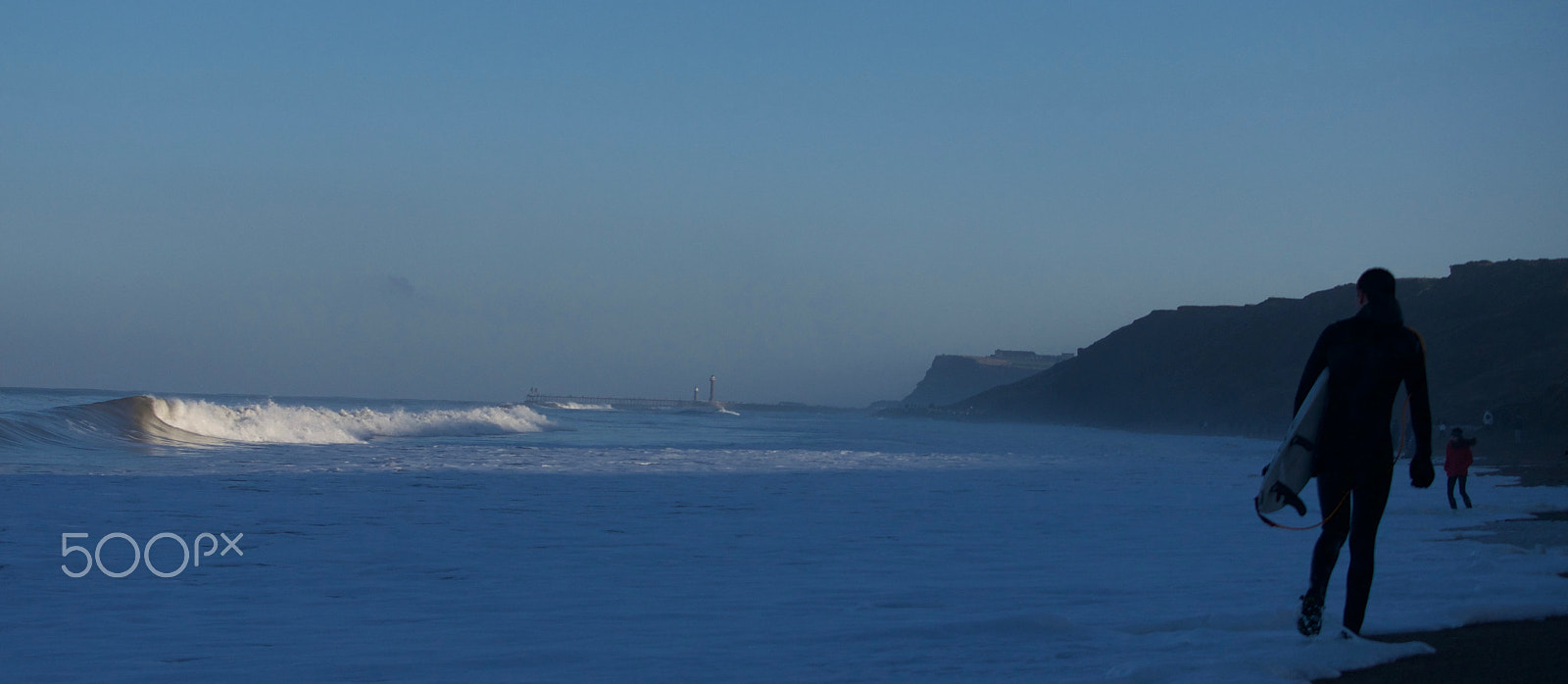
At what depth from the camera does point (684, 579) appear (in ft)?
19.9

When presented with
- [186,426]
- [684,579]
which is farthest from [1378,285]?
[186,426]

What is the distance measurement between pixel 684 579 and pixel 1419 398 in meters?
3.85

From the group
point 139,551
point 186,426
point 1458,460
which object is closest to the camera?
point 139,551

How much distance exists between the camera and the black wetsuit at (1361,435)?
152 inches

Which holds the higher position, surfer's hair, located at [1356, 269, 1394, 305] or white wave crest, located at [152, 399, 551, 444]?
surfer's hair, located at [1356, 269, 1394, 305]

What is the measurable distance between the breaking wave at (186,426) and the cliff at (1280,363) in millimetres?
31269

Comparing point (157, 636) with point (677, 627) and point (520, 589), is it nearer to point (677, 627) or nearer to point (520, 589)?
point (520, 589)

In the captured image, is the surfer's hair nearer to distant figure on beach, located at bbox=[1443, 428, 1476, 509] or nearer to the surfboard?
the surfboard

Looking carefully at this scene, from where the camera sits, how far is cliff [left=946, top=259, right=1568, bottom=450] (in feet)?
138

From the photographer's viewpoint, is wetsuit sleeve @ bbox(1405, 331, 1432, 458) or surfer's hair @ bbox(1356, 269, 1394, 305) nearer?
wetsuit sleeve @ bbox(1405, 331, 1432, 458)

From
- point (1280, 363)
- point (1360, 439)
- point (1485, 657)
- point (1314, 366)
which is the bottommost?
point (1485, 657)

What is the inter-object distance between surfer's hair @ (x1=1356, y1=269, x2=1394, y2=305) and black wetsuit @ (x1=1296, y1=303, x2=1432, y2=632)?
0.12ft

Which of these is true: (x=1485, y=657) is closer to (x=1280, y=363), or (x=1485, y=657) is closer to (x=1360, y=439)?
(x=1360, y=439)

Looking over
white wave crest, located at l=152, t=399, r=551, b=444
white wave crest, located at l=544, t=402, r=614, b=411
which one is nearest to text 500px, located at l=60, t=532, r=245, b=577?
white wave crest, located at l=152, t=399, r=551, b=444
